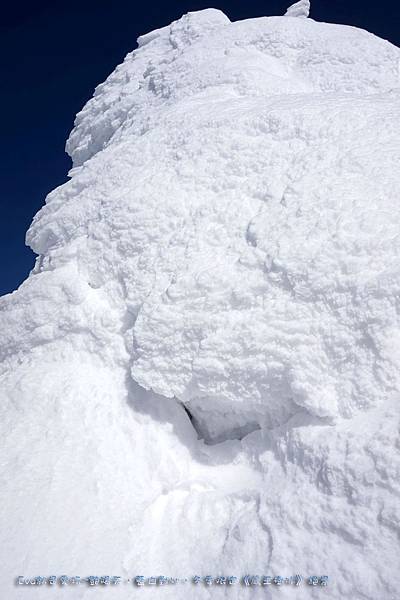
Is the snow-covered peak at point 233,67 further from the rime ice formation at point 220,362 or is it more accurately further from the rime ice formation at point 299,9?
the rime ice formation at point 220,362

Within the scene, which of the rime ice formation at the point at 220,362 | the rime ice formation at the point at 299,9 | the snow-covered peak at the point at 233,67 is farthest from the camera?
the rime ice formation at the point at 299,9

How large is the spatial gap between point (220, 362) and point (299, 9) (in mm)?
10301

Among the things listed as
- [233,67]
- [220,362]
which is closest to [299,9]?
[233,67]

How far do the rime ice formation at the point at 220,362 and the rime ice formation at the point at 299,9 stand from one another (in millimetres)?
5569

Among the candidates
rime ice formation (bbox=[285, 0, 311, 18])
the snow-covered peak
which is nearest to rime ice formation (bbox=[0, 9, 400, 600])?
the snow-covered peak

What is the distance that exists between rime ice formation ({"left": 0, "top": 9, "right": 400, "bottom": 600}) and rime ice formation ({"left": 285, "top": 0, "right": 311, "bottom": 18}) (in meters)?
5.57

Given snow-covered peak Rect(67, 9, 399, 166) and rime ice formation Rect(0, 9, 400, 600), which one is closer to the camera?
rime ice formation Rect(0, 9, 400, 600)

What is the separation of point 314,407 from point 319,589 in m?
1.33

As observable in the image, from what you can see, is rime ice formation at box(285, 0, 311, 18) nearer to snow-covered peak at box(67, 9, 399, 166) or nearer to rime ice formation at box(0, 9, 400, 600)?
snow-covered peak at box(67, 9, 399, 166)

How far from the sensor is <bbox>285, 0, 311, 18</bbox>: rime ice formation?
10.2 metres

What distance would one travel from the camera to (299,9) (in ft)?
33.5

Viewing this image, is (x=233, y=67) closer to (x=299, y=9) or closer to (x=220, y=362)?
(x=299, y=9)

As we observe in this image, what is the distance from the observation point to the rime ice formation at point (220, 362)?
3.28 meters

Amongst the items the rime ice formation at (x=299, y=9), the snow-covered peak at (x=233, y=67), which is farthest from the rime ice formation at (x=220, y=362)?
the rime ice formation at (x=299, y=9)
